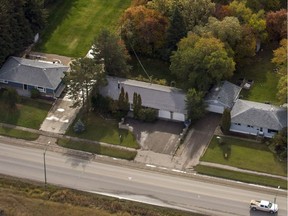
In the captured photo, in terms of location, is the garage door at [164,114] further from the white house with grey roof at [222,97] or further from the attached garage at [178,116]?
the white house with grey roof at [222,97]

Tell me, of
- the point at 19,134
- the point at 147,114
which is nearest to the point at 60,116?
the point at 19,134

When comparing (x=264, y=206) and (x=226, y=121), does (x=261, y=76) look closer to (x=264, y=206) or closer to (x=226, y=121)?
(x=226, y=121)

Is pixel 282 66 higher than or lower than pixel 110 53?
higher

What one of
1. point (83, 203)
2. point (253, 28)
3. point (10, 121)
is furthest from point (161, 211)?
point (253, 28)

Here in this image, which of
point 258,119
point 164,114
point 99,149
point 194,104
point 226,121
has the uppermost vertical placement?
point 194,104

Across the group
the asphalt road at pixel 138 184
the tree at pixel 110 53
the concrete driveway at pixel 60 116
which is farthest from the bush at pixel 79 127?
the tree at pixel 110 53

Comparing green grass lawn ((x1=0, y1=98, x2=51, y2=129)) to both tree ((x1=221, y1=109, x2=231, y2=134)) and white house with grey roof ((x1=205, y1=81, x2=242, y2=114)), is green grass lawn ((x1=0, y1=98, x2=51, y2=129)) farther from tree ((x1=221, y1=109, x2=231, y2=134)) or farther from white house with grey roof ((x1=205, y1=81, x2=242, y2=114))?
tree ((x1=221, y1=109, x2=231, y2=134))

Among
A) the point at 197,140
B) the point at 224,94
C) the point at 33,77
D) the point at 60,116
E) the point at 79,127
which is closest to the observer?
the point at 197,140
